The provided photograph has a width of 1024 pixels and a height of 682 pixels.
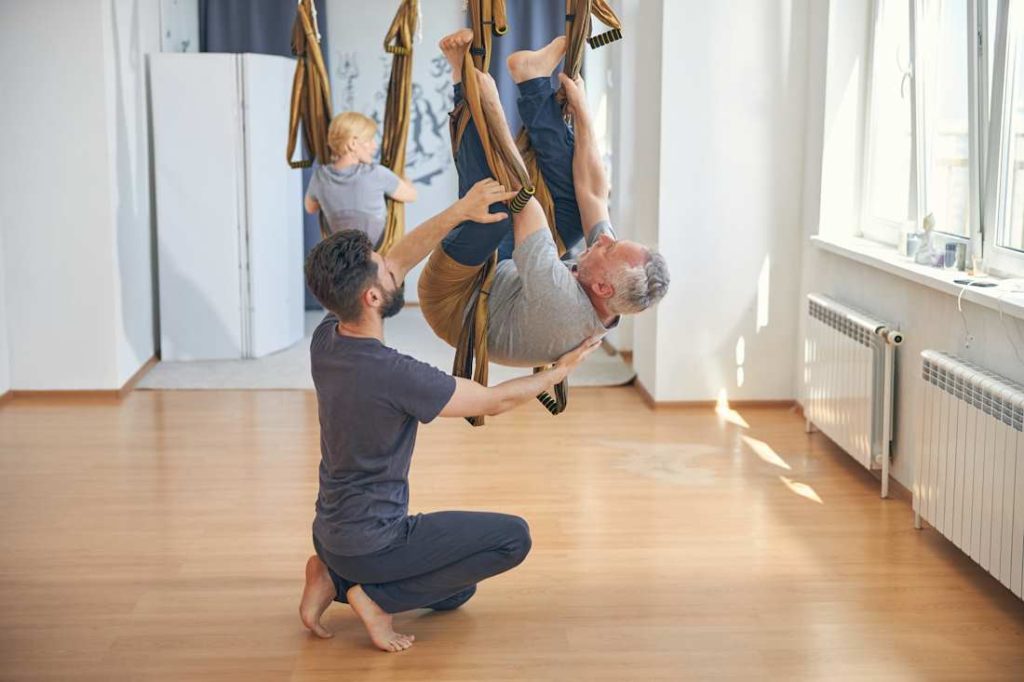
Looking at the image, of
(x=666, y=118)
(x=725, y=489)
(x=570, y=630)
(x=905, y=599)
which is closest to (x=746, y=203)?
(x=666, y=118)

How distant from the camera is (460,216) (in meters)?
2.69

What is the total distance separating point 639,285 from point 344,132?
2.53m

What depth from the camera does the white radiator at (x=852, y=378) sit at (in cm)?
464

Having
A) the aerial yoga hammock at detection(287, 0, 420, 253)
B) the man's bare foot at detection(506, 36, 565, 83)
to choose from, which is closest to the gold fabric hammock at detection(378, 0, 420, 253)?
the aerial yoga hammock at detection(287, 0, 420, 253)

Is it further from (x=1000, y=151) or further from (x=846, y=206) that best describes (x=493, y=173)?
(x=846, y=206)

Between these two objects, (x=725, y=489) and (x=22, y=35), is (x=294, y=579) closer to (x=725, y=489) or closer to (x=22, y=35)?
(x=725, y=489)

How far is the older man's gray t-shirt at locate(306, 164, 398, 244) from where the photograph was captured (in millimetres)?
5082

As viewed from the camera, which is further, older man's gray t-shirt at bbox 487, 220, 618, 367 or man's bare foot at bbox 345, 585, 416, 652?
man's bare foot at bbox 345, 585, 416, 652

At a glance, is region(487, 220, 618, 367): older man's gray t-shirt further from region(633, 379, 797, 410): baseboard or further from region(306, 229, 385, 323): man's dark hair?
region(633, 379, 797, 410): baseboard

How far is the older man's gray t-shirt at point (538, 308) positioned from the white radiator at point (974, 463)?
134cm

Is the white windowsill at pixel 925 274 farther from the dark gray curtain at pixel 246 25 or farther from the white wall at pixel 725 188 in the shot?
the dark gray curtain at pixel 246 25

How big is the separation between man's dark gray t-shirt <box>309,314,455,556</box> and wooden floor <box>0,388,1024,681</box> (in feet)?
1.21

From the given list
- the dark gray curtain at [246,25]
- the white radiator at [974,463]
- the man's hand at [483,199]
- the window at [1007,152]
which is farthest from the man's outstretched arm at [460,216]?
the dark gray curtain at [246,25]

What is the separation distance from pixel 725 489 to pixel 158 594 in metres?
2.18
